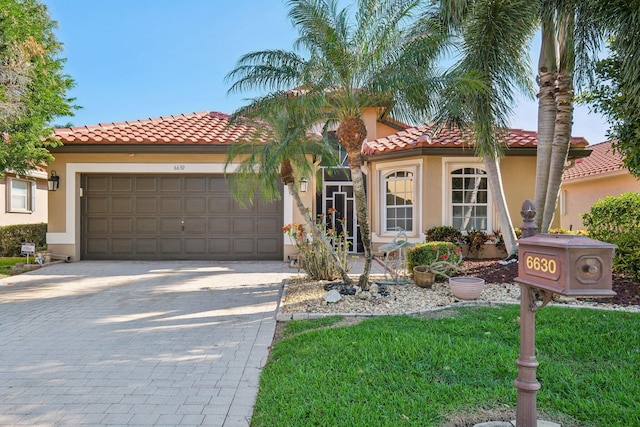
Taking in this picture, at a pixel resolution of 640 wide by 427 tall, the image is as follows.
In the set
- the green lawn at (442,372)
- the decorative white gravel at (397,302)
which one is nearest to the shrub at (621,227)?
the decorative white gravel at (397,302)

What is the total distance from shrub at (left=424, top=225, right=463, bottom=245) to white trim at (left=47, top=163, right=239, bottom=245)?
6397mm

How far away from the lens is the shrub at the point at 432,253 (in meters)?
8.15

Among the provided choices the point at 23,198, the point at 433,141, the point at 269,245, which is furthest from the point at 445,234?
the point at 23,198

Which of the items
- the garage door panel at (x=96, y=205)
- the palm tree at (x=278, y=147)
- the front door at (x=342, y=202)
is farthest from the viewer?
the front door at (x=342, y=202)

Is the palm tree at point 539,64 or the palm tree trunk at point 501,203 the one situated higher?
the palm tree at point 539,64

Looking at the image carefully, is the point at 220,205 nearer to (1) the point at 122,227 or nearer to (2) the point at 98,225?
(1) the point at 122,227

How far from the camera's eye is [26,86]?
9.30 metres

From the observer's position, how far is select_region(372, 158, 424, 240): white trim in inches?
486

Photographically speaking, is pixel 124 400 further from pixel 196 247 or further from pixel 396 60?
pixel 196 247

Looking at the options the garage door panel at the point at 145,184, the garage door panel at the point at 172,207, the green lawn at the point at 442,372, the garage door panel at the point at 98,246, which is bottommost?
the green lawn at the point at 442,372

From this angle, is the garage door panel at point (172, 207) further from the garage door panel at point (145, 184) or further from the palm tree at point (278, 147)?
the palm tree at point (278, 147)

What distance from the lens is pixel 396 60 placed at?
21.8 ft

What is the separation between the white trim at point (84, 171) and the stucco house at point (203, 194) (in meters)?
0.03

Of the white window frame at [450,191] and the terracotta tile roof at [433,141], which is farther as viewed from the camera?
the white window frame at [450,191]
